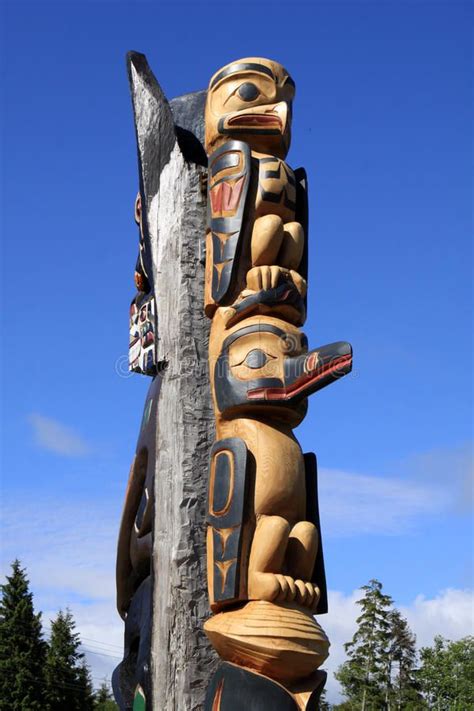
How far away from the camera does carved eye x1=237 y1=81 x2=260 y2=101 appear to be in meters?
6.16

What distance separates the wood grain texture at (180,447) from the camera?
186 inches

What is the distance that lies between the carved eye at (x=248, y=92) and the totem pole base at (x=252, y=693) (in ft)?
12.6

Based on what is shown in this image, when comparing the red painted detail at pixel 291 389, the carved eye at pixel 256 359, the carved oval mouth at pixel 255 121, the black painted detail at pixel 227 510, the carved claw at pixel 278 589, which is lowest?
the carved claw at pixel 278 589

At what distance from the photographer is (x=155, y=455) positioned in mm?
5430

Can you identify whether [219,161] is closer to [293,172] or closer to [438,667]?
[293,172]

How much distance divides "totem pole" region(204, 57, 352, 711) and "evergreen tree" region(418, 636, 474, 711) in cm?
2981

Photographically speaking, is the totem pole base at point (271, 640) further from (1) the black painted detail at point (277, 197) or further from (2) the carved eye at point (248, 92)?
(2) the carved eye at point (248, 92)

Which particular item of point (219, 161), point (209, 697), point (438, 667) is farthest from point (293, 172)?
point (438, 667)

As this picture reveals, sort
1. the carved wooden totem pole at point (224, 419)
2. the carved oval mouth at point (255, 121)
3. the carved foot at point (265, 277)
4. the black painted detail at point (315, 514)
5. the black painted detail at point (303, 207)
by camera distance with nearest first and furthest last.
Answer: the carved wooden totem pole at point (224, 419)
the black painted detail at point (315, 514)
the carved foot at point (265, 277)
the black painted detail at point (303, 207)
the carved oval mouth at point (255, 121)

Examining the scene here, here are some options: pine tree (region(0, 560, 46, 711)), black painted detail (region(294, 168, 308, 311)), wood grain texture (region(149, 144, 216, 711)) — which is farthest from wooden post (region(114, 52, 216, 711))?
pine tree (region(0, 560, 46, 711))

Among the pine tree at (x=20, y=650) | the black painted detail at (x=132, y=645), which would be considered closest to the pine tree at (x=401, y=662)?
the pine tree at (x=20, y=650)

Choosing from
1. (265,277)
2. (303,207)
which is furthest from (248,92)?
(265,277)

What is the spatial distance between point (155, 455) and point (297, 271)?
5.14 feet

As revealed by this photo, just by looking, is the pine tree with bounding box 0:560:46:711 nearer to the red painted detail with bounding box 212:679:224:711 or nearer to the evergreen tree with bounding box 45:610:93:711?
the evergreen tree with bounding box 45:610:93:711
